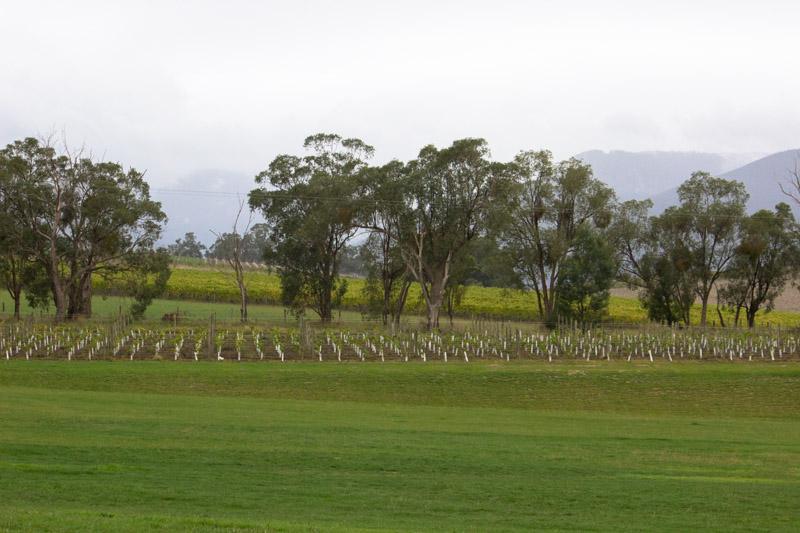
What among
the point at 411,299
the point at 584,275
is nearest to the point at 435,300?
the point at 584,275

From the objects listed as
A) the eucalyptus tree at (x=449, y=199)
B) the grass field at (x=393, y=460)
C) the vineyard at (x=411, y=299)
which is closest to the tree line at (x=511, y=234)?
the eucalyptus tree at (x=449, y=199)

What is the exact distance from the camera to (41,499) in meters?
11.6

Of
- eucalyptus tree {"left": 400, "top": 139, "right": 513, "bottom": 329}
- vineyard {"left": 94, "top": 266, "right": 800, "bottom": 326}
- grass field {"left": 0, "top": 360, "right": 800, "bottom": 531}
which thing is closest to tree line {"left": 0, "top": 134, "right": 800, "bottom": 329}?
eucalyptus tree {"left": 400, "top": 139, "right": 513, "bottom": 329}

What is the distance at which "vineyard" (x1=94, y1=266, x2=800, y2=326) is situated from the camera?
87.0 metres

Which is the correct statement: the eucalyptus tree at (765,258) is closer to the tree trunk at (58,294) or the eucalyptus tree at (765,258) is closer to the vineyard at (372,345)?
the vineyard at (372,345)

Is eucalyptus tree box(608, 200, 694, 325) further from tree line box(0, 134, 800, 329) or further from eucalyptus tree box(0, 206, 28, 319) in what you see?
eucalyptus tree box(0, 206, 28, 319)

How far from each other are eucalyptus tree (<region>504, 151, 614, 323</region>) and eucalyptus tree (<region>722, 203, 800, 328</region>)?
12319mm

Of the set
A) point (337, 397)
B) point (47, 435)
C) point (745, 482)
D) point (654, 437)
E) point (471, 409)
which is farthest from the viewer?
point (337, 397)

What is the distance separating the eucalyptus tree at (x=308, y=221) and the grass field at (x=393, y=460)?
3566 centimetres

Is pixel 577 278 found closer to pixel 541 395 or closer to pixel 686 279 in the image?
pixel 686 279

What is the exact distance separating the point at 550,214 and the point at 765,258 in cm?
1963

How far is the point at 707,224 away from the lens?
75.2 meters

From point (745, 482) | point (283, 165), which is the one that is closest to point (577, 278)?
point (283, 165)

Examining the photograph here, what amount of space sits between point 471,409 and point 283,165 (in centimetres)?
4699
